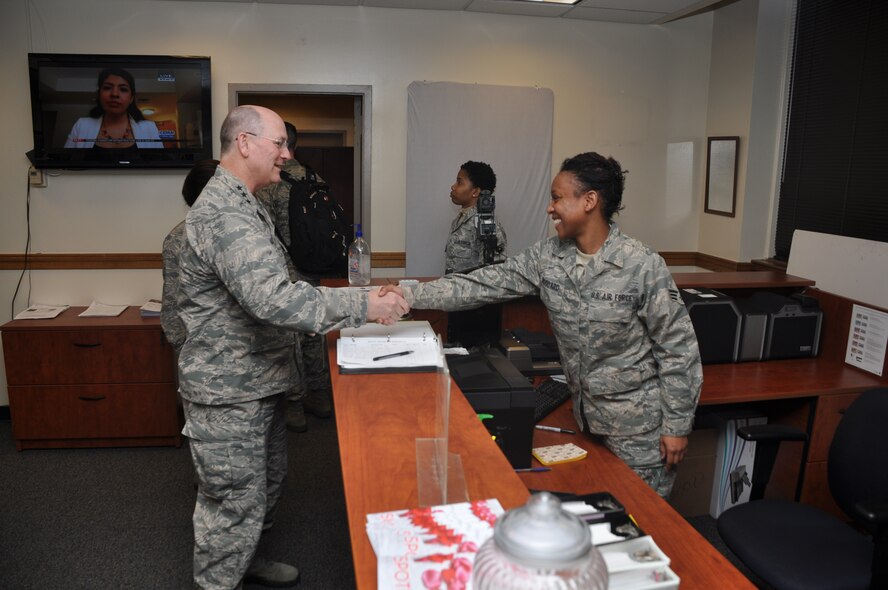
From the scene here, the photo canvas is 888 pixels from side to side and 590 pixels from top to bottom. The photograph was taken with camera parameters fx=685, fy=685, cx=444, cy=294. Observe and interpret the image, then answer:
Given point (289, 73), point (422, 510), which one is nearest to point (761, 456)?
point (422, 510)

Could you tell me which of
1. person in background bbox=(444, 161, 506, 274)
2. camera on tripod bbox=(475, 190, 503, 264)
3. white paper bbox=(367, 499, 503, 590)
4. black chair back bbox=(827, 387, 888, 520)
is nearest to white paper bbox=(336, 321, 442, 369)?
white paper bbox=(367, 499, 503, 590)

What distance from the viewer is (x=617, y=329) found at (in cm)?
201

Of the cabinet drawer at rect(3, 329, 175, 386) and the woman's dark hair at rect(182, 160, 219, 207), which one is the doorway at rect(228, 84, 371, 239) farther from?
the woman's dark hair at rect(182, 160, 219, 207)

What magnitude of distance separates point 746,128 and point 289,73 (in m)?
2.90

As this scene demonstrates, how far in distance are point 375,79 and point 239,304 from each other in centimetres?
285

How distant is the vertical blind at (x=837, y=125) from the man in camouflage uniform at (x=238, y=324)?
2928mm

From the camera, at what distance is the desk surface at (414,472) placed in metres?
1.27

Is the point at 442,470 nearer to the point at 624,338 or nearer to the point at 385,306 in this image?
the point at 385,306

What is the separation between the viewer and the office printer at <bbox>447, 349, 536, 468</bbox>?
5.91 ft

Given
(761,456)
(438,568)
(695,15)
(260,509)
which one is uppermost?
(695,15)

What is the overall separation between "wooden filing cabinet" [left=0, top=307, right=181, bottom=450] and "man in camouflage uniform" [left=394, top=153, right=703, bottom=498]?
2471 millimetres

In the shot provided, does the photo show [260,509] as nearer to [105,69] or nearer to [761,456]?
[761,456]

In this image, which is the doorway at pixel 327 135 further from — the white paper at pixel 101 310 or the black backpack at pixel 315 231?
the white paper at pixel 101 310

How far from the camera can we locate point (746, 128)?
14.3ft
